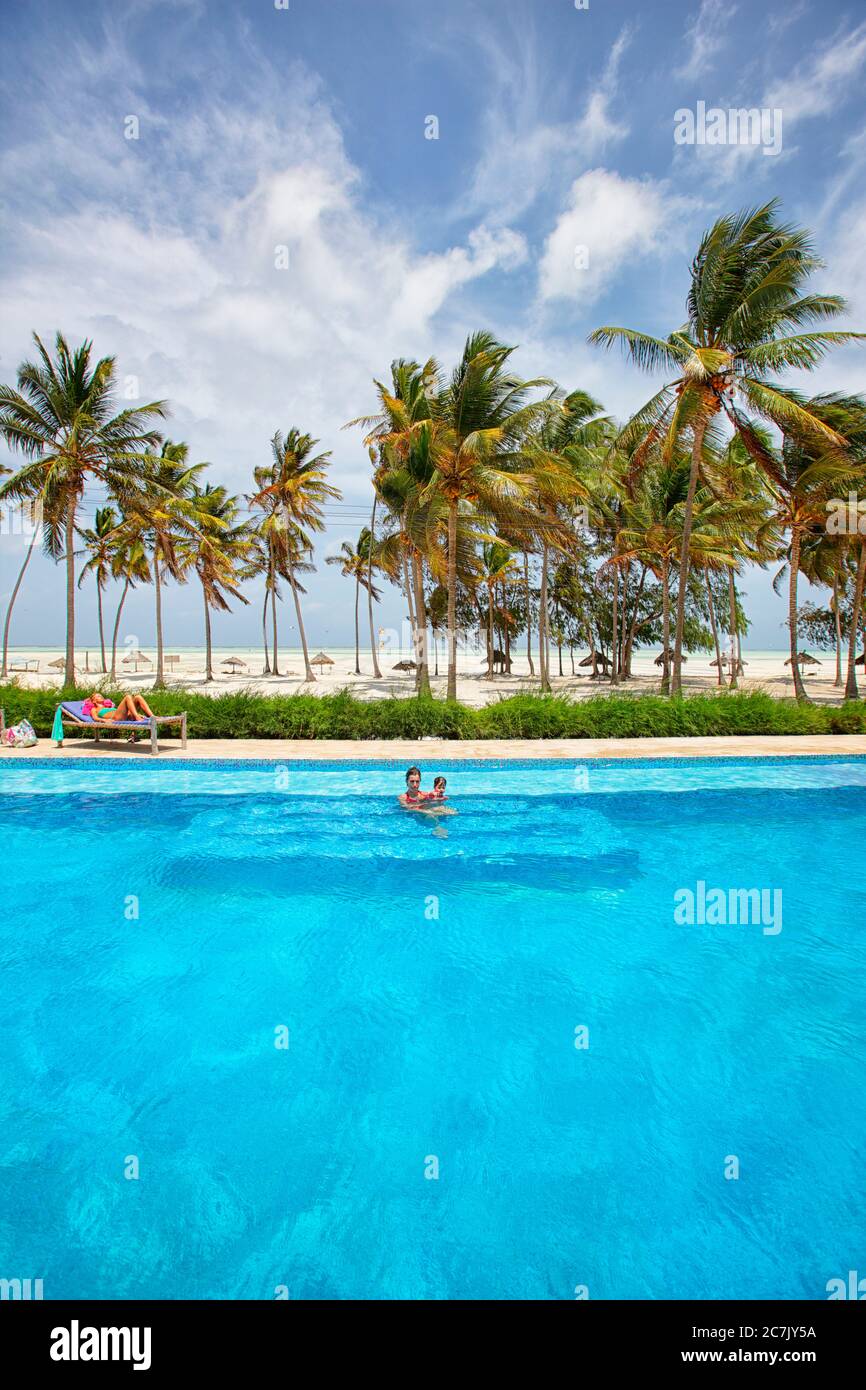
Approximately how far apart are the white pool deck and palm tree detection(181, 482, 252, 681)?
18879 mm

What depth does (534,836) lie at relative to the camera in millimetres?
10023

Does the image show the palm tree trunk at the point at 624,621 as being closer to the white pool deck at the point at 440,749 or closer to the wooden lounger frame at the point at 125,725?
the white pool deck at the point at 440,749

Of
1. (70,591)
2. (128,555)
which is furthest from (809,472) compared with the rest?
(128,555)

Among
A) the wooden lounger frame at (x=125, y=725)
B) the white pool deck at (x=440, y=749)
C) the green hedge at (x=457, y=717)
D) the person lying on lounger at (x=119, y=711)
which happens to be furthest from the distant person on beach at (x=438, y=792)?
the person lying on lounger at (x=119, y=711)

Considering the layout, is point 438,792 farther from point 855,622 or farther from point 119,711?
point 855,622

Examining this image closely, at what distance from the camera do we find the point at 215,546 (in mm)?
34750

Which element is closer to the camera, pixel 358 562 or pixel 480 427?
pixel 480 427

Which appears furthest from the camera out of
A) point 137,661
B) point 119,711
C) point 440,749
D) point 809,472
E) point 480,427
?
point 137,661

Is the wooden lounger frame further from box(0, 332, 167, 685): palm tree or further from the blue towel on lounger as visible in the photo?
box(0, 332, 167, 685): palm tree

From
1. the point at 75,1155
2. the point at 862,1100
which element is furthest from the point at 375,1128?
the point at 862,1100

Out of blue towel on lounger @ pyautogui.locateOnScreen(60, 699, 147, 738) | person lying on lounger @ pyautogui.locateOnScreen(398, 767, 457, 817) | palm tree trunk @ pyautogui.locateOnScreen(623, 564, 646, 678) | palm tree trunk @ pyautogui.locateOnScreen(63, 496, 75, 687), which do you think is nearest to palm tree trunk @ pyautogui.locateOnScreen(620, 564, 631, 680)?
palm tree trunk @ pyautogui.locateOnScreen(623, 564, 646, 678)

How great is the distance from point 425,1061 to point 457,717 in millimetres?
10316
